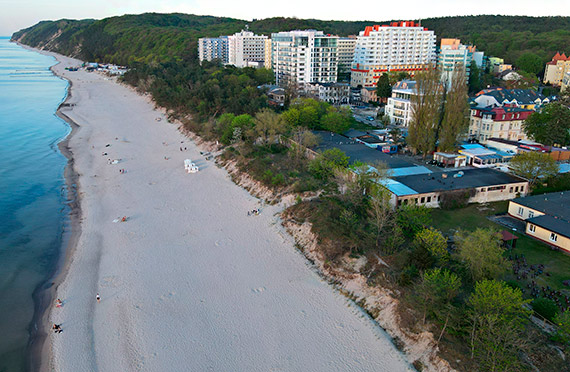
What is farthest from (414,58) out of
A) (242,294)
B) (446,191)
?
(242,294)

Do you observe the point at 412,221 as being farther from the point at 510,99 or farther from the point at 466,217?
the point at 510,99

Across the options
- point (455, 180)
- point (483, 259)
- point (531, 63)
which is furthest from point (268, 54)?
point (483, 259)

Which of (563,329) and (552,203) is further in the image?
(552,203)

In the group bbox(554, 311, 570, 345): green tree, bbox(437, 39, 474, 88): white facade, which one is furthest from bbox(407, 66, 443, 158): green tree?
bbox(437, 39, 474, 88): white facade

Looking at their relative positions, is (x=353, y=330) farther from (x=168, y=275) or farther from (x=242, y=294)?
(x=168, y=275)

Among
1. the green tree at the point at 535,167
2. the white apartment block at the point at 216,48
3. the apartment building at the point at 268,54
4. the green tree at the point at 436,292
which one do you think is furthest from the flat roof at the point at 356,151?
the white apartment block at the point at 216,48

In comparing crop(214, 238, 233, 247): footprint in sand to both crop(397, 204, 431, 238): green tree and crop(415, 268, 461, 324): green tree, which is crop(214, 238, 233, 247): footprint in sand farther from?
crop(415, 268, 461, 324): green tree
